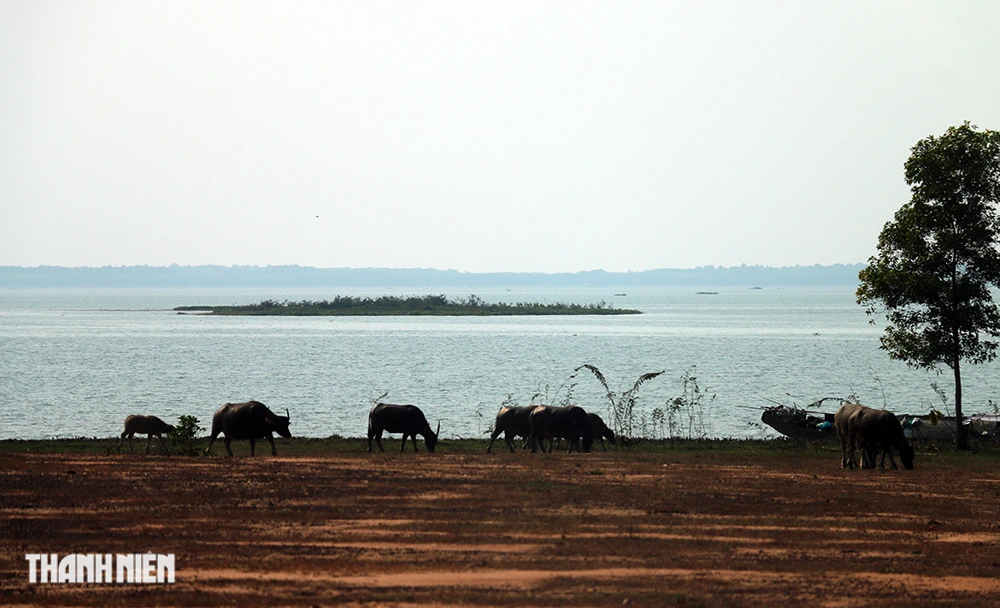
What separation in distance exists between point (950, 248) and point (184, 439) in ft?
77.3

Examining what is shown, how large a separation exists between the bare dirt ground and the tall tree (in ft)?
34.5

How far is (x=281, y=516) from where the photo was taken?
57.5 ft

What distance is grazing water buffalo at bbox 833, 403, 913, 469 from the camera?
27078mm

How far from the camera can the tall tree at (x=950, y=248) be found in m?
34.8

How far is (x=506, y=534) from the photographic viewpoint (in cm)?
1608

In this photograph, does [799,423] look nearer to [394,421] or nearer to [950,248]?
[950,248]

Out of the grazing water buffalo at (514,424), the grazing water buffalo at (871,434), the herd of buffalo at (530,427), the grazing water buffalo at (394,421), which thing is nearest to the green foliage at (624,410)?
the herd of buffalo at (530,427)

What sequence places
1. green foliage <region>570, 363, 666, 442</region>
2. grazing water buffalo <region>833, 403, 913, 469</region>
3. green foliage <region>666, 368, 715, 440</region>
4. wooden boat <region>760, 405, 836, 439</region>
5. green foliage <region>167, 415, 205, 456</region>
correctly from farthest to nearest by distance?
green foliage <region>666, 368, 715, 440</region> → wooden boat <region>760, 405, 836, 439</region> → green foliage <region>570, 363, 666, 442</region> → green foliage <region>167, 415, 205, 456</region> → grazing water buffalo <region>833, 403, 913, 469</region>

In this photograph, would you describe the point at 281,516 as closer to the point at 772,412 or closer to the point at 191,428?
the point at 191,428

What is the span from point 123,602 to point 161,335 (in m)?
126

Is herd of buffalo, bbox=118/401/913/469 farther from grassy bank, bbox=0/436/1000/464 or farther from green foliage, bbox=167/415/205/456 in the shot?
grassy bank, bbox=0/436/1000/464

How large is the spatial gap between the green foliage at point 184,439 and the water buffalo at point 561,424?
31.1 ft

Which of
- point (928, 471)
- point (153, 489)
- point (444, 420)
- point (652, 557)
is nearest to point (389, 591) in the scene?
point (652, 557)

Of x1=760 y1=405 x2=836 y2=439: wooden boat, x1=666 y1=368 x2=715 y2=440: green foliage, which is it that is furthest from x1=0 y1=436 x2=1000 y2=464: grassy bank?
x1=666 y1=368 x2=715 y2=440: green foliage
